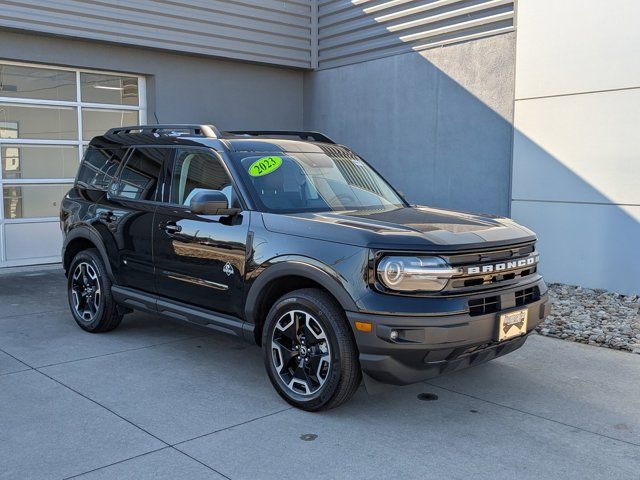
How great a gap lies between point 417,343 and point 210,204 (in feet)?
5.90

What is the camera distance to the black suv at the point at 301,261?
398 cm

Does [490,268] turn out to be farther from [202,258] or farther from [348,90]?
[348,90]

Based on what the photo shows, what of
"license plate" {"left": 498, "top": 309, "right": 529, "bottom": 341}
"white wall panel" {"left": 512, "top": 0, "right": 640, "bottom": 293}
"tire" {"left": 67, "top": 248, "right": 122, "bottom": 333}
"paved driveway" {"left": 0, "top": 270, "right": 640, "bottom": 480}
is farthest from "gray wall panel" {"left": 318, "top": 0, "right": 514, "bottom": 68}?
"tire" {"left": 67, "top": 248, "right": 122, "bottom": 333}

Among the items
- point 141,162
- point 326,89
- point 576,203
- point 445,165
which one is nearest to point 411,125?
point 445,165

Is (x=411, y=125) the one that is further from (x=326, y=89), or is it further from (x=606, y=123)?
(x=606, y=123)

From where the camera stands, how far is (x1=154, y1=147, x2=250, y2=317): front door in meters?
4.78

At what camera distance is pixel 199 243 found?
5.00 meters

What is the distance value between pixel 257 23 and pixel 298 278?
27.1ft

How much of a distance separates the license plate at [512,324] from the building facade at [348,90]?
431 cm

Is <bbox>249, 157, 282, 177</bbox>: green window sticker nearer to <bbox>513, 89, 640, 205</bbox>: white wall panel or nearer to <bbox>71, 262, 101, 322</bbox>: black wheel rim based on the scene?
<bbox>71, 262, 101, 322</bbox>: black wheel rim

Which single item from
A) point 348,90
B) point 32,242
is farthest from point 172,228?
point 348,90

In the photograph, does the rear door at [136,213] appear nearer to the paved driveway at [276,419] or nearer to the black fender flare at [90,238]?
the black fender flare at [90,238]

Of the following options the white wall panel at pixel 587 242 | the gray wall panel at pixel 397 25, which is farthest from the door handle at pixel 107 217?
the gray wall panel at pixel 397 25

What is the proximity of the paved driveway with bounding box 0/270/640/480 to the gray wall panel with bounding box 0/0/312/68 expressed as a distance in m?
5.34
